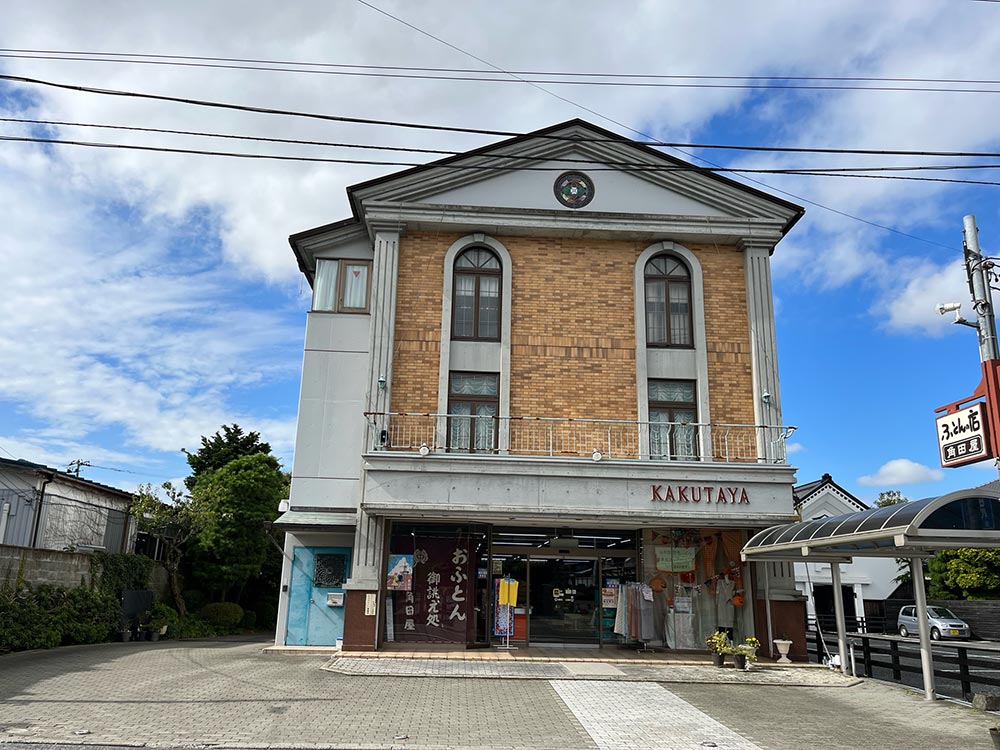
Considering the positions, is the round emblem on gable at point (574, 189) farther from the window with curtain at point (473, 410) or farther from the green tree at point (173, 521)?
the green tree at point (173, 521)

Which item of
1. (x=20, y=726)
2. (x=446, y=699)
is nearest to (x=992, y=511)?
(x=446, y=699)

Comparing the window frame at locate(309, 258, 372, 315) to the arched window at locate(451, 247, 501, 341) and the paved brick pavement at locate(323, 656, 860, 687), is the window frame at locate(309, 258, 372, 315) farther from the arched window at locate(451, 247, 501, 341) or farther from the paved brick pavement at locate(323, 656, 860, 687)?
the paved brick pavement at locate(323, 656, 860, 687)

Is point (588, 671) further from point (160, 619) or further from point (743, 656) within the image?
point (160, 619)

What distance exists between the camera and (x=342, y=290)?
1914 centimetres

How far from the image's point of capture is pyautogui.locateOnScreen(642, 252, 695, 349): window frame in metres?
18.4

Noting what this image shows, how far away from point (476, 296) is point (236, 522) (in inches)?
519

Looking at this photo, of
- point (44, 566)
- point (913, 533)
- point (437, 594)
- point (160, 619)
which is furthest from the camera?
point (160, 619)

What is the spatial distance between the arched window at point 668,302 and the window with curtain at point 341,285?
21.9ft

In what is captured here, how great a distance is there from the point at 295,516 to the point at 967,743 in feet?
41.7

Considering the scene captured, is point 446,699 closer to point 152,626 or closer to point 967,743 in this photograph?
point 967,743

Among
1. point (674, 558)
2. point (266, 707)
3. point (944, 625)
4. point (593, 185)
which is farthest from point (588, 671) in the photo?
point (944, 625)

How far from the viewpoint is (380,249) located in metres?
18.2

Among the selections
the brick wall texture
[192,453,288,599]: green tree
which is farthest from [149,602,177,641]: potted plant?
the brick wall texture

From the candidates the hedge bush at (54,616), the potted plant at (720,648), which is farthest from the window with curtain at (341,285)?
the potted plant at (720,648)
